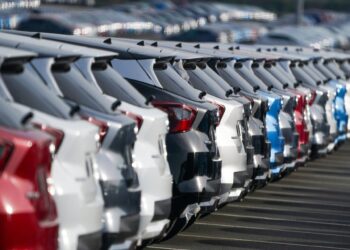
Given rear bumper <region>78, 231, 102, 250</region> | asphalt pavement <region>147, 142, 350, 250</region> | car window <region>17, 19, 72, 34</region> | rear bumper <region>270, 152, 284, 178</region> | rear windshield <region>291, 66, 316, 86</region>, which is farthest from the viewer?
car window <region>17, 19, 72, 34</region>

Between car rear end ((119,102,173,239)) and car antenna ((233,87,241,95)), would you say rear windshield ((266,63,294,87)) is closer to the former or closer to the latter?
car antenna ((233,87,241,95))

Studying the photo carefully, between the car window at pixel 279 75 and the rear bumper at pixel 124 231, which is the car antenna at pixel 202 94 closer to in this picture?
the rear bumper at pixel 124 231

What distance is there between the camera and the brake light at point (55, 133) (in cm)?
1120

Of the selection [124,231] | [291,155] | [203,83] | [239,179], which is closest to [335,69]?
[291,155]

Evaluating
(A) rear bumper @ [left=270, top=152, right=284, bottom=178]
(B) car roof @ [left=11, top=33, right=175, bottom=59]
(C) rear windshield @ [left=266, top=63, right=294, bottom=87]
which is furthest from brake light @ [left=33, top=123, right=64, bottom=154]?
(C) rear windshield @ [left=266, top=63, right=294, bottom=87]

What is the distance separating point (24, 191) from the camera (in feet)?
34.4

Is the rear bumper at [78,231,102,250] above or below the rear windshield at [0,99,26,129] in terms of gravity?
below

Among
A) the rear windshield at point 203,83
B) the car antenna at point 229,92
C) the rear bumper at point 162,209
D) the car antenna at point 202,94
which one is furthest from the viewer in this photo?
the car antenna at point 229,92

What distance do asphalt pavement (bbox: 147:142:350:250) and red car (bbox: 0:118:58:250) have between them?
486cm

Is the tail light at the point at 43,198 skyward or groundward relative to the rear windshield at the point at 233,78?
groundward

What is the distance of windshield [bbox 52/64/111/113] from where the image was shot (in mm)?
12938

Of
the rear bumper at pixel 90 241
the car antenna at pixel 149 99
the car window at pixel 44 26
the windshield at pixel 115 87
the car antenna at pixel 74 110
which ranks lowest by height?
the rear bumper at pixel 90 241

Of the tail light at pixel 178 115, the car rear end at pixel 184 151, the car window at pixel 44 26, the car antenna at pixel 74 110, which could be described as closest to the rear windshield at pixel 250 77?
the car rear end at pixel 184 151

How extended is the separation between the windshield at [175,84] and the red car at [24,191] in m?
5.49
